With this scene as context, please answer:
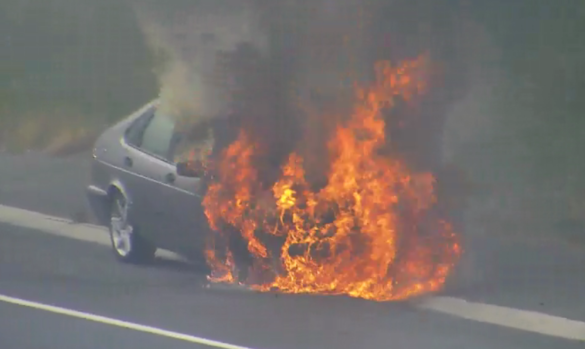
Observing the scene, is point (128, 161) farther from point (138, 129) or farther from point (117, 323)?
point (117, 323)

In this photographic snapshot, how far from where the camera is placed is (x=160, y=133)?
6.15 m

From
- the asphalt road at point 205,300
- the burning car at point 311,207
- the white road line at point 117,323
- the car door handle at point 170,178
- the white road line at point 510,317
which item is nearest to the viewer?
the white road line at point 510,317

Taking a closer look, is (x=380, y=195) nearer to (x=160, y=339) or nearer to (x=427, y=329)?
(x=427, y=329)

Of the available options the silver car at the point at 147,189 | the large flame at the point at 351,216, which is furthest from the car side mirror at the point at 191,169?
the large flame at the point at 351,216

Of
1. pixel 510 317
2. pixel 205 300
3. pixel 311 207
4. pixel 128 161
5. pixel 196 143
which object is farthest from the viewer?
pixel 128 161

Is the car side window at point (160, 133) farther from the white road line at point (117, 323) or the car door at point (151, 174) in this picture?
the white road line at point (117, 323)

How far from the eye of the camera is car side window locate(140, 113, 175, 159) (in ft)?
20.1

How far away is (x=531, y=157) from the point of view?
6230 mm

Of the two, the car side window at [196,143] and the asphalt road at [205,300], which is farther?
the car side window at [196,143]

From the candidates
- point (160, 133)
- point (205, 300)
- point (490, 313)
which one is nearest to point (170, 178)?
point (160, 133)

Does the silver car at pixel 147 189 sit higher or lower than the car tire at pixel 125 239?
higher

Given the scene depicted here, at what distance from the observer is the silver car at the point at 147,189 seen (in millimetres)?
6129

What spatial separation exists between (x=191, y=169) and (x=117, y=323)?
46.9 inches

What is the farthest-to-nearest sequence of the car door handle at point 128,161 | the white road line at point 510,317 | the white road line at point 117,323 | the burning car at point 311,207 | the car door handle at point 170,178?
the car door handle at point 128,161 < the car door handle at point 170,178 < the burning car at point 311,207 < the white road line at point 117,323 < the white road line at point 510,317
